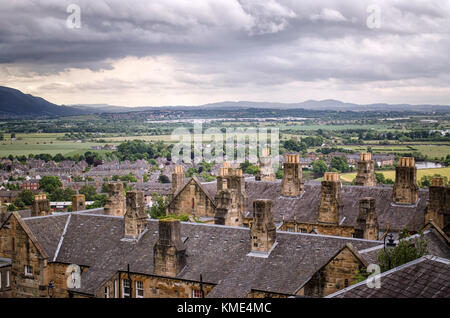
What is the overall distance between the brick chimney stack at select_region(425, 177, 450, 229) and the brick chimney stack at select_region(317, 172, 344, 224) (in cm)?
631

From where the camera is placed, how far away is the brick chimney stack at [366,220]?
32812 millimetres

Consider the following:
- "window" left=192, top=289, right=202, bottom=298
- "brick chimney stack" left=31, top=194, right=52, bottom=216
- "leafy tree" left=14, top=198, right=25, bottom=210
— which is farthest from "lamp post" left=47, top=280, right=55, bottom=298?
"leafy tree" left=14, top=198, right=25, bottom=210

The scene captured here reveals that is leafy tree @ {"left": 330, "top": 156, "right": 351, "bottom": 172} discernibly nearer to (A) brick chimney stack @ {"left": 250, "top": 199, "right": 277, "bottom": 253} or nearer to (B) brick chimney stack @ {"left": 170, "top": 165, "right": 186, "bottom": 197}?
(B) brick chimney stack @ {"left": 170, "top": 165, "right": 186, "bottom": 197}

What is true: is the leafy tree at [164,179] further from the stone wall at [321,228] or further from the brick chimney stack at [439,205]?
the brick chimney stack at [439,205]

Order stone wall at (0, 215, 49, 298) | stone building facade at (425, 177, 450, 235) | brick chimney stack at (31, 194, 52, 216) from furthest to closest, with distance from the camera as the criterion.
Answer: brick chimney stack at (31, 194, 52, 216), stone building facade at (425, 177, 450, 235), stone wall at (0, 215, 49, 298)

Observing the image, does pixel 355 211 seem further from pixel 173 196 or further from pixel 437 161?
pixel 437 161

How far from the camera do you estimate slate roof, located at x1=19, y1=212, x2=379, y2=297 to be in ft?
87.4

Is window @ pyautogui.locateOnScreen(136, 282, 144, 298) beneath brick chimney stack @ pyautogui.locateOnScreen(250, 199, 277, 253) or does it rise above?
beneath

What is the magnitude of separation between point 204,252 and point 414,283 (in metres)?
16.4

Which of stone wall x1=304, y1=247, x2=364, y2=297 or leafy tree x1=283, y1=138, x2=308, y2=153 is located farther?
leafy tree x1=283, y1=138, x2=308, y2=153

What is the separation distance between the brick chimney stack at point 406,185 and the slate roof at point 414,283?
22.4m

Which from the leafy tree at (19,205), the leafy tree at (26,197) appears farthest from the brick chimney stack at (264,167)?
the leafy tree at (26,197)
